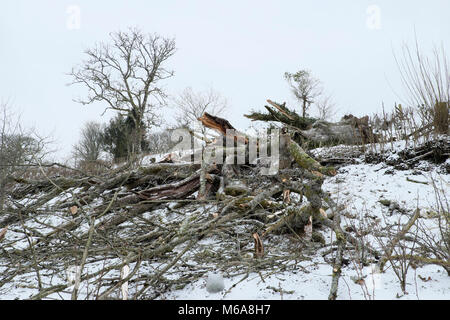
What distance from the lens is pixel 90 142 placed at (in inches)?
983

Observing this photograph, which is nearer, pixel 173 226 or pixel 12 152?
pixel 173 226

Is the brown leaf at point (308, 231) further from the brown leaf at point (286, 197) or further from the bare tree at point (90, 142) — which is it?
the bare tree at point (90, 142)

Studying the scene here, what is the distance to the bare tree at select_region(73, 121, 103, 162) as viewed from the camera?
2325 cm

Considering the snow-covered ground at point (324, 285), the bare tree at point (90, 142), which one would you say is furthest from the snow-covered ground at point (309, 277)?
the bare tree at point (90, 142)

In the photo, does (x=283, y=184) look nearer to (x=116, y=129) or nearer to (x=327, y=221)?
(x=327, y=221)

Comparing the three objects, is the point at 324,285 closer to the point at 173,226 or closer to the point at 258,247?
the point at 258,247

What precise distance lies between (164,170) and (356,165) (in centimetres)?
349

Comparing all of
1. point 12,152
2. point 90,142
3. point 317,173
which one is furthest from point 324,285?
point 90,142

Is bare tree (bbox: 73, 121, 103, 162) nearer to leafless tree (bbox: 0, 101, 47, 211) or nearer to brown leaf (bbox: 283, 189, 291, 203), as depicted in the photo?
leafless tree (bbox: 0, 101, 47, 211)

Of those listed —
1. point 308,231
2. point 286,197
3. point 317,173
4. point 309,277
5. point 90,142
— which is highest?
point 90,142

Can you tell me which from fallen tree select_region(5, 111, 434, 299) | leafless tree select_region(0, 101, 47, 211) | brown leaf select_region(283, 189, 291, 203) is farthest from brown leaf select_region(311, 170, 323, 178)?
leafless tree select_region(0, 101, 47, 211)

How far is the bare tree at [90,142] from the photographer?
23.2 m

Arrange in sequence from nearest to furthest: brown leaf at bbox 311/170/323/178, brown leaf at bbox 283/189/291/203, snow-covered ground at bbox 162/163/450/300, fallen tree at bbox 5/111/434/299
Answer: snow-covered ground at bbox 162/163/450/300 < fallen tree at bbox 5/111/434/299 < brown leaf at bbox 311/170/323/178 < brown leaf at bbox 283/189/291/203

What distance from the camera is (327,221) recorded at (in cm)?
244
